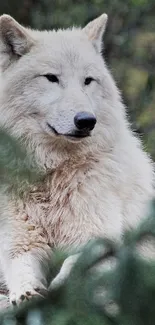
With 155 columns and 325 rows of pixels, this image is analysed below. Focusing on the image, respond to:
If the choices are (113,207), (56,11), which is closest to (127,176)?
(113,207)

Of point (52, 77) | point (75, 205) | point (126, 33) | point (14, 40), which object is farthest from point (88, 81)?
point (126, 33)

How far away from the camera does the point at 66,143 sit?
16.4 ft

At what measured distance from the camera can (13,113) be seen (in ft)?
16.4

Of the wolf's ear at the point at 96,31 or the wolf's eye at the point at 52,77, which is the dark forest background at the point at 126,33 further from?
the wolf's eye at the point at 52,77

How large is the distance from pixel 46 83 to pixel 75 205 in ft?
2.57

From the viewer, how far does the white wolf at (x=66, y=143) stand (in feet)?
15.0

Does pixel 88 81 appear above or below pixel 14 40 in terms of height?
below

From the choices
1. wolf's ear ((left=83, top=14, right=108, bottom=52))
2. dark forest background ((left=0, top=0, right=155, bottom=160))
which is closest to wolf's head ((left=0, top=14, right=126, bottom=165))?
wolf's ear ((left=83, top=14, right=108, bottom=52))

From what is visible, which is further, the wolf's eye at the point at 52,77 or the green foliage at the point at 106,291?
the wolf's eye at the point at 52,77

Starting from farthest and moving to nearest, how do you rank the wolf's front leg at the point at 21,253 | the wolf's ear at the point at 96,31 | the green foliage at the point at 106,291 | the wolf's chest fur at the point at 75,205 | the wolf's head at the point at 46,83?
the wolf's ear at the point at 96,31 → the wolf's head at the point at 46,83 → the wolf's chest fur at the point at 75,205 → the wolf's front leg at the point at 21,253 → the green foliage at the point at 106,291

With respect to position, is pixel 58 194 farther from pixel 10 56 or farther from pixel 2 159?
pixel 2 159

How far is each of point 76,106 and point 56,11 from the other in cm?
487

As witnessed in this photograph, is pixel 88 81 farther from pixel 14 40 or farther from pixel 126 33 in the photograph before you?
→ pixel 126 33

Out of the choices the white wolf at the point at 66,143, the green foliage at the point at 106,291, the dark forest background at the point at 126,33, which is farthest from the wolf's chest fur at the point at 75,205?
the dark forest background at the point at 126,33
